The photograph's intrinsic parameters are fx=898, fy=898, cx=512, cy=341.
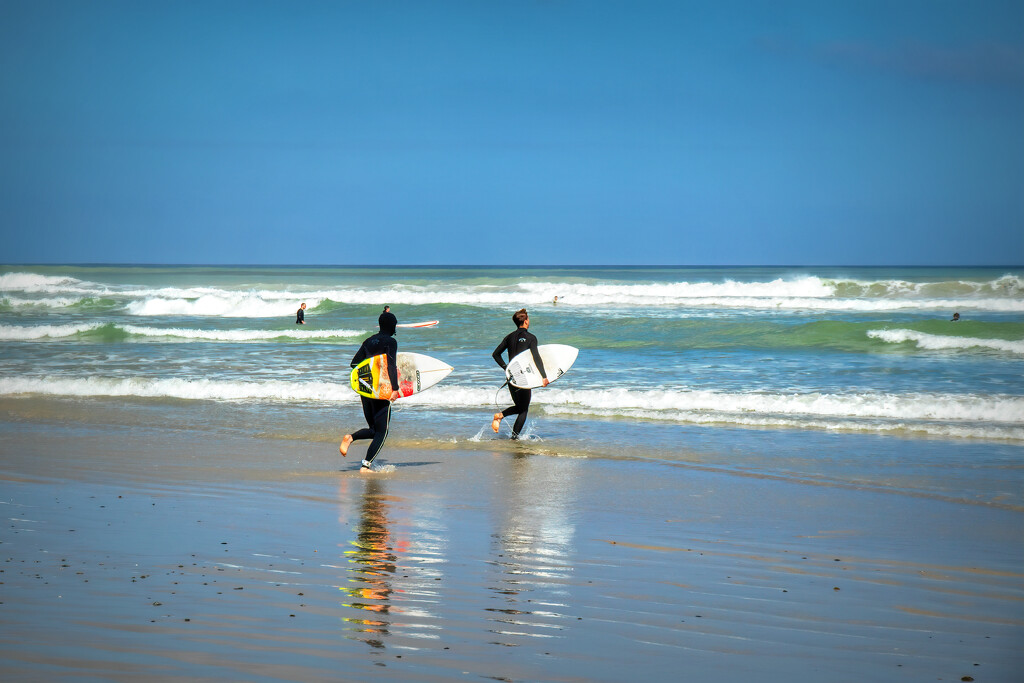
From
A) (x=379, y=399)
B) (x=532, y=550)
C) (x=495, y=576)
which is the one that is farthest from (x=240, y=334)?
(x=495, y=576)

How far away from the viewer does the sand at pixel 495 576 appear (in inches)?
166

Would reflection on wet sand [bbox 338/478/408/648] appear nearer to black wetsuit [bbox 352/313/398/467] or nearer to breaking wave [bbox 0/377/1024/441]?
black wetsuit [bbox 352/313/398/467]

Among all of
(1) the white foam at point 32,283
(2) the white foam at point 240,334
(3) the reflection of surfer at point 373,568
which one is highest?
(1) the white foam at point 32,283

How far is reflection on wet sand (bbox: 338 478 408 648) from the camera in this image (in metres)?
4.63

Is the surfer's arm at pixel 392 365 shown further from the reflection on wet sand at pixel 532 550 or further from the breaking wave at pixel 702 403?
the breaking wave at pixel 702 403

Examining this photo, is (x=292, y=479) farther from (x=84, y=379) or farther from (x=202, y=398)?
Answer: (x=84, y=379)

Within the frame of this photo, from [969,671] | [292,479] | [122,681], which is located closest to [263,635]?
[122,681]

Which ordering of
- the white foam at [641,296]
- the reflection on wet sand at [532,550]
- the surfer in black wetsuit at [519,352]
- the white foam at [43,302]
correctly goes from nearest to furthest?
the reflection on wet sand at [532,550]
the surfer in black wetsuit at [519,352]
the white foam at [641,296]
the white foam at [43,302]

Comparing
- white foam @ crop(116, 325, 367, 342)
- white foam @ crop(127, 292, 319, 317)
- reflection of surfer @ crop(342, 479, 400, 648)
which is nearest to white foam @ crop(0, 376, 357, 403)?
reflection of surfer @ crop(342, 479, 400, 648)

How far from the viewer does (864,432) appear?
39.2 feet

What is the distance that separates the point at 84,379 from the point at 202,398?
295 centimetres

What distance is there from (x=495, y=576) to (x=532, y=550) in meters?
0.72

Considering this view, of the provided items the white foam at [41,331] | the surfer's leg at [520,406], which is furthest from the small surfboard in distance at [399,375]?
the white foam at [41,331]

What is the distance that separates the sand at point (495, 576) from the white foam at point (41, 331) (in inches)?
804
